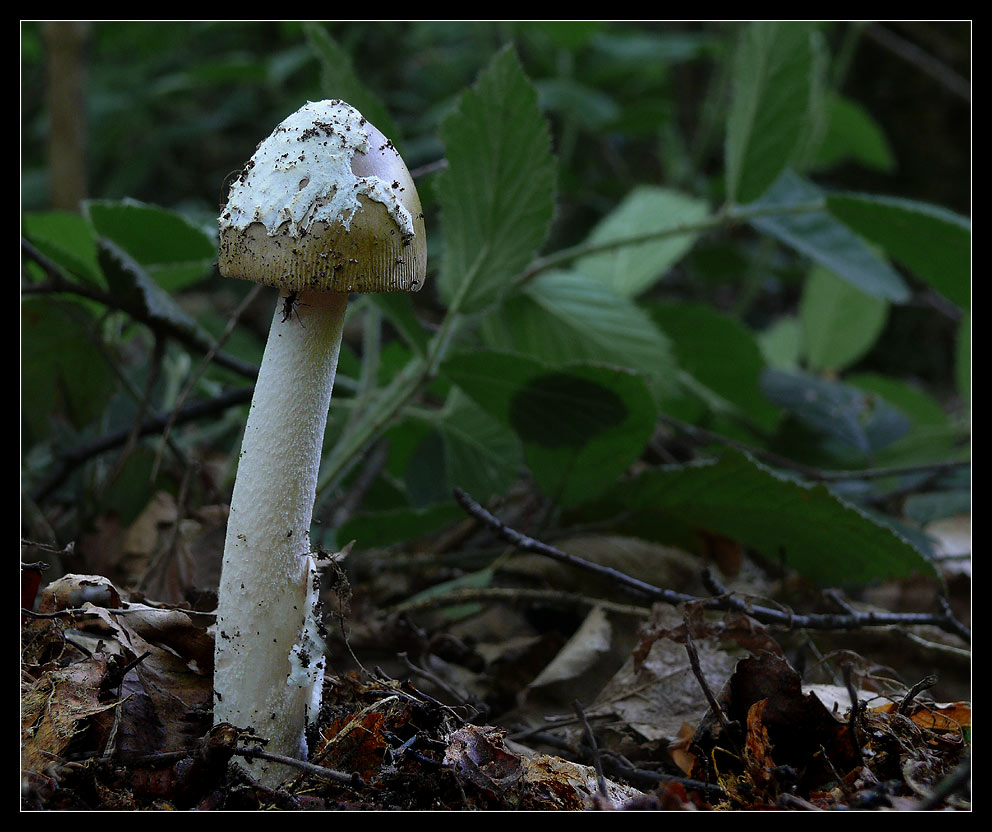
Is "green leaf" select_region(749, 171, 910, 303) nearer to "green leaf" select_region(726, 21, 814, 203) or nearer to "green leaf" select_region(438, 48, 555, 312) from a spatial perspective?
"green leaf" select_region(726, 21, 814, 203)

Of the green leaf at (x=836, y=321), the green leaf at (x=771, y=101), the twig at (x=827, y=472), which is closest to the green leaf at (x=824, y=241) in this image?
the green leaf at (x=771, y=101)

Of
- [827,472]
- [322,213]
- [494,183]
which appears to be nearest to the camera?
[322,213]

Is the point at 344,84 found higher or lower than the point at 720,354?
higher

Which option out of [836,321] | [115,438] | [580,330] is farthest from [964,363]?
[115,438]

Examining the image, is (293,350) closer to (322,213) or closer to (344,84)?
(322,213)

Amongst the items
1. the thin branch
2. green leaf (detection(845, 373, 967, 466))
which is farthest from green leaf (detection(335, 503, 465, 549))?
green leaf (detection(845, 373, 967, 466))

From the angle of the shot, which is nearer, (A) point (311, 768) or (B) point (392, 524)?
(A) point (311, 768)
